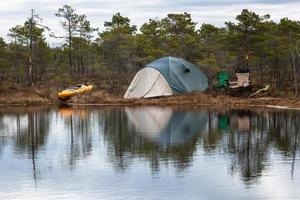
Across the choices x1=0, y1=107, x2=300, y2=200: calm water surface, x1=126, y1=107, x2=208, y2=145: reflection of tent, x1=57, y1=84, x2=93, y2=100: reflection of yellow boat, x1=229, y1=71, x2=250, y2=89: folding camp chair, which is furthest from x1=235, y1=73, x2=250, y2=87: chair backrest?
x1=57, y1=84, x2=93, y2=100: reflection of yellow boat

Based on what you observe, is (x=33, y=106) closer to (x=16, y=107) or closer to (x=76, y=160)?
(x=16, y=107)

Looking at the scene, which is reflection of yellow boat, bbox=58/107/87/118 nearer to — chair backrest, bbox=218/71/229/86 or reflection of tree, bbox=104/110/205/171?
reflection of tree, bbox=104/110/205/171

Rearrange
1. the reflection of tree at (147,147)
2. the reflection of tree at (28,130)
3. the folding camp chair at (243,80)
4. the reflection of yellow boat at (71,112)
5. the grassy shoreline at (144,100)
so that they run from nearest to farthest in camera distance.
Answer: the reflection of tree at (147,147) < the reflection of tree at (28,130) < the reflection of yellow boat at (71,112) < the grassy shoreline at (144,100) < the folding camp chair at (243,80)

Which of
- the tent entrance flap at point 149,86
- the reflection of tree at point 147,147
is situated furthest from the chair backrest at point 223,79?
the reflection of tree at point 147,147

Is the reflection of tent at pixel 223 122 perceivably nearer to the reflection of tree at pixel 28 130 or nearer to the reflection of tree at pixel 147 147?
the reflection of tree at pixel 147 147

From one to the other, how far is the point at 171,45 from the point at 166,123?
107 feet

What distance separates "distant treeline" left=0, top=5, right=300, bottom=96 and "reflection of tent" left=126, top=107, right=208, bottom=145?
53.0ft

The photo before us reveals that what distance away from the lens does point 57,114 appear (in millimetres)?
44844

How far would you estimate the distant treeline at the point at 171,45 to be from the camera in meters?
58.5

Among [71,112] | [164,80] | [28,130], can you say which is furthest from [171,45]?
[28,130]

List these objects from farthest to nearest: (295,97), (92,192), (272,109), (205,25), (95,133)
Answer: (205,25)
(295,97)
(272,109)
(95,133)
(92,192)

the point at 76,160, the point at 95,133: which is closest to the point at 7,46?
the point at 95,133

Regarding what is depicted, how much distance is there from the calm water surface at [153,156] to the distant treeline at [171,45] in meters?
19.4

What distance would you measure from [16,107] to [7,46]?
79.2 feet
